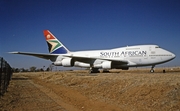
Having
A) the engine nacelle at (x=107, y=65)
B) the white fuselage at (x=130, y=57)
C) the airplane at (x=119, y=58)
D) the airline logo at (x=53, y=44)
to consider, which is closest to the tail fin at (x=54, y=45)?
the airline logo at (x=53, y=44)

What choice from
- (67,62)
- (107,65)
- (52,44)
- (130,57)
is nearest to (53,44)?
(52,44)

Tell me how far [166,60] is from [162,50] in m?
1.40

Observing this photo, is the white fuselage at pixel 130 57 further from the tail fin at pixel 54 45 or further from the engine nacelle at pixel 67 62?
the tail fin at pixel 54 45

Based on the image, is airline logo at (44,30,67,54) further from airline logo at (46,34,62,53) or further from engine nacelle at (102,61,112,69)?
engine nacelle at (102,61,112,69)

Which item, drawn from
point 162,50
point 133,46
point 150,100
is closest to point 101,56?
point 133,46

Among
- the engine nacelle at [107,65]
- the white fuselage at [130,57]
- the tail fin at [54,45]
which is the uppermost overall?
the tail fin at [54,45]

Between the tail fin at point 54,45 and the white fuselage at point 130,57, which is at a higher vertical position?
the tail fin at point 54,45

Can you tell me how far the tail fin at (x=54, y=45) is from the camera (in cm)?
3339

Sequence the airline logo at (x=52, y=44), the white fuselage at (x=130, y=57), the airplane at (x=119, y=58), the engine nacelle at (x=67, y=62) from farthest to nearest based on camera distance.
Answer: the airline logo at (x=52, y=44)
the engine nacelle at (x=67, y=62)
the airplane at (x=119, y=58)
the white fuselage at (x=130, y=57)

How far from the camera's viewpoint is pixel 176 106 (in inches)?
246

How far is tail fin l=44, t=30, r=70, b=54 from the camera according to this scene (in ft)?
110

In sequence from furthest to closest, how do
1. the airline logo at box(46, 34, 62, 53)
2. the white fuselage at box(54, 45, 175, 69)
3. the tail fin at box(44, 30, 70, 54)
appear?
the airline logo at box(46, 34, 62, 53) < the tail fin at box(44, 30, 70, 54) < the white fuselage at box(54, 45, 175, 69)

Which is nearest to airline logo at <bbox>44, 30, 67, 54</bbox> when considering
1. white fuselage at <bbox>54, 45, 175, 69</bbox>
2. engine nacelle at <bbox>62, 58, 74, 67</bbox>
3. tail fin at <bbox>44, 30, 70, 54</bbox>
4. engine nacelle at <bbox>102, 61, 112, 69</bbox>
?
tail fin at <bbox>44, 30, 70, 54</bbox>

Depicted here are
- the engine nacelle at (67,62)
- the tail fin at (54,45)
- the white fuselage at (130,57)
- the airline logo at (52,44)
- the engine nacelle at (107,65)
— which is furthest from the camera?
the airline logo at (52,44)
